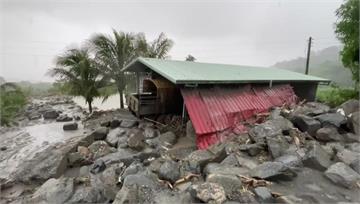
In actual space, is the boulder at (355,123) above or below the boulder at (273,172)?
above

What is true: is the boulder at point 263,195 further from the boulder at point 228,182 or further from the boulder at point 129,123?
the boulder at point 129,123

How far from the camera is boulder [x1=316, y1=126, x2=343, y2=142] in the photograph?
5477 millimetres

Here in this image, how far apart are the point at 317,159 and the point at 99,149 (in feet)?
18.3

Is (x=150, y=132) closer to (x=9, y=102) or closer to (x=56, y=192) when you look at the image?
(x=56, y=192)

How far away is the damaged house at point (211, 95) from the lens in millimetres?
6160

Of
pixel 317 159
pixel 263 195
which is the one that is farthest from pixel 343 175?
pixel 263 195

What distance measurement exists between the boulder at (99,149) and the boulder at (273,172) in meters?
4.25

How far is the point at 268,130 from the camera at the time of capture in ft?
17.6

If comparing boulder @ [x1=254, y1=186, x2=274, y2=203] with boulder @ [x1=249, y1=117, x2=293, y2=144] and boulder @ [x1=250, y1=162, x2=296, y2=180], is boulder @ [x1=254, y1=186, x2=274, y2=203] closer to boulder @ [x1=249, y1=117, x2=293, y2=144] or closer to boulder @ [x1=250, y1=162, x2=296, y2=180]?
boulder @ [x1=250, y1=162, x2=296, y2=180]

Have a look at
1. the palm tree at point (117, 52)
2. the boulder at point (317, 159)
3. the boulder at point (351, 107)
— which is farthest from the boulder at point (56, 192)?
the palm tree at point (117, 52)

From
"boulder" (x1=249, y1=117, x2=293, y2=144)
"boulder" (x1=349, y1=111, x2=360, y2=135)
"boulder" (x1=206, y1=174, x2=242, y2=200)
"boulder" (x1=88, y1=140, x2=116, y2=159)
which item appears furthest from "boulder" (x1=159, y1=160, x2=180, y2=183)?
"boulder" (x1=349, y1=111, x2=360, y2=135)

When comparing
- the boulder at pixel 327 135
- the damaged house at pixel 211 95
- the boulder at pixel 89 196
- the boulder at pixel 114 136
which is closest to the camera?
the boulder at pixel 89 196

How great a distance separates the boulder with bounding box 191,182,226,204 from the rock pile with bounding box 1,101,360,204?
0.04 ft

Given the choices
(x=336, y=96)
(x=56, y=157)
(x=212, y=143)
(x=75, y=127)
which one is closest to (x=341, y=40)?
(x=336, y=96)
